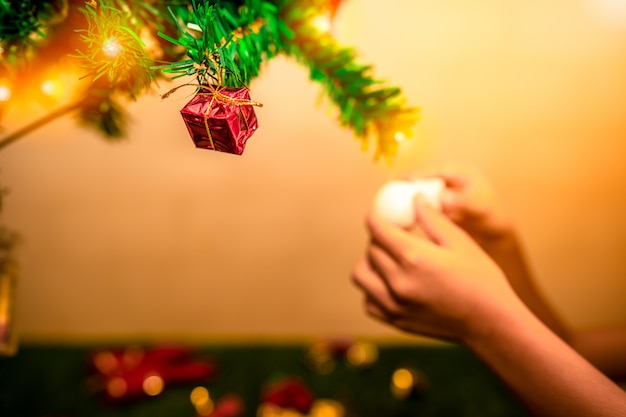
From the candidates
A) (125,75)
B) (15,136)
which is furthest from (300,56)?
(15,136)

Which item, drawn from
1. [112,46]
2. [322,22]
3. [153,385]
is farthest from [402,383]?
[112,46]

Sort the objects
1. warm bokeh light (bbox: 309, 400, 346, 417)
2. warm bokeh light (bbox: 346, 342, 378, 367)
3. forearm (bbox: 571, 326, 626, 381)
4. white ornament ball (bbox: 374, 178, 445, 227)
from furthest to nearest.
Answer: warm bokeh light (bbox: 346, 342, 378, 367)
warm bokeh light (bbox: 309, 400, 346, 417)
forearm (bbox: 571, 326, 626, 381)
white ornament ball (bbox: 374, 178, 445, 227)

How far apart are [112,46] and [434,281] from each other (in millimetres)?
358

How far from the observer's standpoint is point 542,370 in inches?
15.8

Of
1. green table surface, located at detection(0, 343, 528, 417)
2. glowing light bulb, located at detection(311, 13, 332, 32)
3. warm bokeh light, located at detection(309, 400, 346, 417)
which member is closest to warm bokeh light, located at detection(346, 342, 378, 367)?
green table surface, located at detection(0, 343, 528, 417)

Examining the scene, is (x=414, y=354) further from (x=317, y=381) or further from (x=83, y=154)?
(x=83, y=154)

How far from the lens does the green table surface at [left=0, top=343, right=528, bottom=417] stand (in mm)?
990

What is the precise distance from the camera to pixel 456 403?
1.01m

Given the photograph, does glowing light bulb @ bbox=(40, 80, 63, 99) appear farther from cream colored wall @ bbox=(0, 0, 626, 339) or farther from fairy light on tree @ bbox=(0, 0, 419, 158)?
cream colored wall @ bbox=(0, 0, 626, 339)

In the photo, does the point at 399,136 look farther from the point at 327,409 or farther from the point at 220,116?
the point at 327,409

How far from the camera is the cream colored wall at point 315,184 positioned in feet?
3.23

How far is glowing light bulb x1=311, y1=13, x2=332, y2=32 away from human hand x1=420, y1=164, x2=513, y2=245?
0.28 meters

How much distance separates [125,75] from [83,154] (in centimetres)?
90

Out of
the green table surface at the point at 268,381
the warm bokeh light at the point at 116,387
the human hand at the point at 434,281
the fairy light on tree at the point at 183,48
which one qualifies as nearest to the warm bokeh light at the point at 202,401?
the green table surface at the point at 268,381
